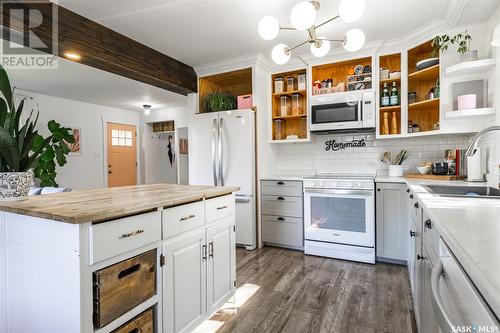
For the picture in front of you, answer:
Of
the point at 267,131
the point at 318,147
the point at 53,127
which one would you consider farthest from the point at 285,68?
the point at 53,127

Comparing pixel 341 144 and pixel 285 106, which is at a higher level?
pixel 285 106

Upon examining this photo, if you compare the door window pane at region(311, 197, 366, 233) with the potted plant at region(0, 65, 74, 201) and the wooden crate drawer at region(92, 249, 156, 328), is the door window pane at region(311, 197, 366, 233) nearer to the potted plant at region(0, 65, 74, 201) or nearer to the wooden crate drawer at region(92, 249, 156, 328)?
the wooden crate drawer at region(92, 249, 156, 328)

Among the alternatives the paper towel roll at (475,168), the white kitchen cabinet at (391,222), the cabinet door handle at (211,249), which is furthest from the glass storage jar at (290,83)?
the cabinet door handle at (211,249)

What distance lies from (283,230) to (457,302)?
2833 mm

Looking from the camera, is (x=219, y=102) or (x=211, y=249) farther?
(x=219, y=102)

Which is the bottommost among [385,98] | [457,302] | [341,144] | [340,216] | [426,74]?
[340,216]

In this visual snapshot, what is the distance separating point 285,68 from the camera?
3742 mm

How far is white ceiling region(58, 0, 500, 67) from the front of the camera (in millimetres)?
2316

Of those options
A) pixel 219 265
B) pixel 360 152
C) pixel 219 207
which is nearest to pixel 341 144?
pixel 360 152

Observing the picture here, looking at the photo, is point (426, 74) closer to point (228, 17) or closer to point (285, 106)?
point (285, 106)

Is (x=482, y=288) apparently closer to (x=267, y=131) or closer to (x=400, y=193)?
(x=400, y=193)

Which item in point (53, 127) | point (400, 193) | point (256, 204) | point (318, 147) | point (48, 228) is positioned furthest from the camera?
point (53, 127)

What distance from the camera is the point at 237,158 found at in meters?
3.53

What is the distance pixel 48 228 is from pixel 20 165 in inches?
21.4
